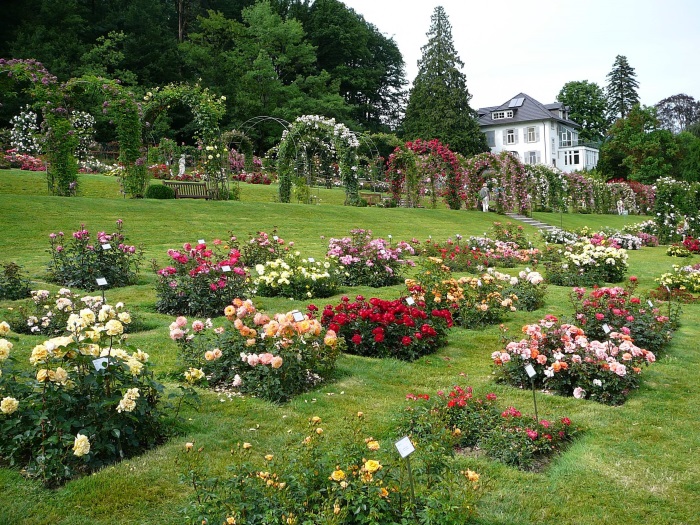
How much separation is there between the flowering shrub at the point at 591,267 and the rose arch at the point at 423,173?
42.3ft

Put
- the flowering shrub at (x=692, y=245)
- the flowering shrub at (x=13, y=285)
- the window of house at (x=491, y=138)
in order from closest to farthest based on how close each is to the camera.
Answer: the flowering shrub at (x=13, y=285) → the flowering shrub at (x=692, y=245) → the window of house at (x=491, y=138)

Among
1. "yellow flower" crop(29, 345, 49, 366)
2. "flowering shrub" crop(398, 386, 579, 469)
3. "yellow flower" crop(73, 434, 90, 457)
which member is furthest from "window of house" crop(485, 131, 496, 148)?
"yellow flower" crop(73, 434, 90, 457)

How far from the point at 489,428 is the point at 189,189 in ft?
49.9

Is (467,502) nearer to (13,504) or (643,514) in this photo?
(643,514)

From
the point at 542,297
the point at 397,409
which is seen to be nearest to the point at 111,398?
the point at 397,409

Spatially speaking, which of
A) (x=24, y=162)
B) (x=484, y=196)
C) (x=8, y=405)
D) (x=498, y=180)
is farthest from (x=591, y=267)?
(x=24, y=162)

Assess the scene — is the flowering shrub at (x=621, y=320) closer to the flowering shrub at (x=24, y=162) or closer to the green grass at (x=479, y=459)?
the green grass at (x=479, y=459)

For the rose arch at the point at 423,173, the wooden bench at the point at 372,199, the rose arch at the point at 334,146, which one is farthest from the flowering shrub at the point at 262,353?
the rose arch at the point at 423,173

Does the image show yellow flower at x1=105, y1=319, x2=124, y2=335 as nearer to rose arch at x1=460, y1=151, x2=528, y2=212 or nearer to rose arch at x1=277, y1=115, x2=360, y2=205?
rose arch at x1=277, y1=115, x2=360, y2=205

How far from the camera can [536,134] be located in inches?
2125

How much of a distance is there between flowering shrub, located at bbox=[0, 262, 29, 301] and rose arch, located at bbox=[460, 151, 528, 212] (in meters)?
19.3

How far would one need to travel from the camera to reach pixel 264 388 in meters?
4.53

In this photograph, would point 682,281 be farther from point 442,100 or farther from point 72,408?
point 442,100

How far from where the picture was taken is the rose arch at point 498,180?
24.9 m
